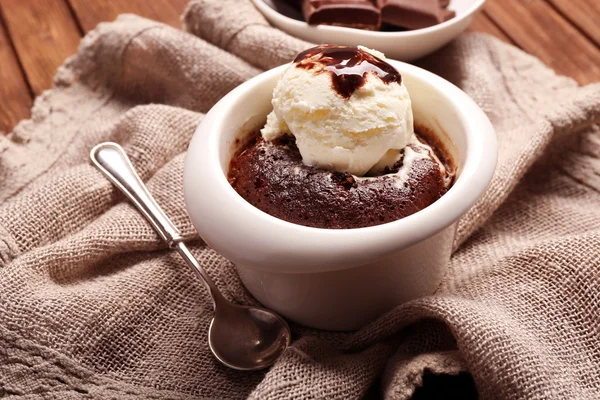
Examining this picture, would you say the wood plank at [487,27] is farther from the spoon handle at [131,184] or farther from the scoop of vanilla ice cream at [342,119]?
the spoon handle at [131,184]

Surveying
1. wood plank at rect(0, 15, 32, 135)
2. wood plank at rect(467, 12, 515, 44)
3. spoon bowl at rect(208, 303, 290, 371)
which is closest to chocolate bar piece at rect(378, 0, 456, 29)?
wood plank at rect(467, 12, 515, 44)

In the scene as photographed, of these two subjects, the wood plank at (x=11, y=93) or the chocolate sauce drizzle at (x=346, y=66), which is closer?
the chocolate sauce drizzle at (x=346, y=66)

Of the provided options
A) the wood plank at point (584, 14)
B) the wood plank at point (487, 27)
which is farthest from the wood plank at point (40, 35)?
the wood plank at point (584, 14)

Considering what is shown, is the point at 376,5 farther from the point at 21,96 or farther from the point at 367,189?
the point at 21,96

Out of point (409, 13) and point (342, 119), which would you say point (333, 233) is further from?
point (409, 13)

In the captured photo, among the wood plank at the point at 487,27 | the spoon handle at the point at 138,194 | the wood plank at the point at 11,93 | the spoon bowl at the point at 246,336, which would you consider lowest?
the spoon bowl at the point at 246,336

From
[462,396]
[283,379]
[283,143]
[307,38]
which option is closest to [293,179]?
[283,143]
